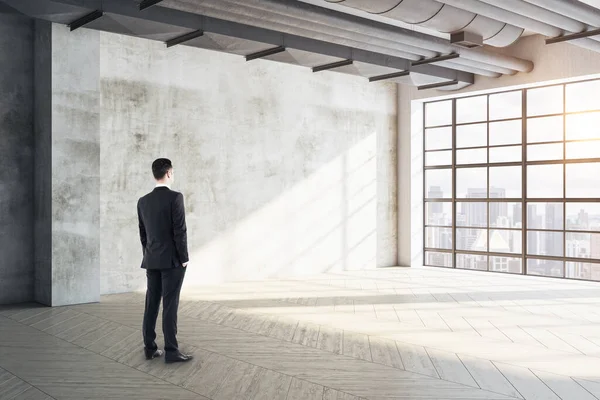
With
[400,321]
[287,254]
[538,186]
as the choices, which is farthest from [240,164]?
[538,186]

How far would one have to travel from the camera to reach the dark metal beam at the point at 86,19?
6996mm

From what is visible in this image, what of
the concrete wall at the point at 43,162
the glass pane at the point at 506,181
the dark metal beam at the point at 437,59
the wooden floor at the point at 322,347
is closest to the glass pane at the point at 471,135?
the glass pane at the point at 506,181

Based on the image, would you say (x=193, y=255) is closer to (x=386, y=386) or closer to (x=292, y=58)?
(x=292, y=58)

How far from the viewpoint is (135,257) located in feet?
31.4

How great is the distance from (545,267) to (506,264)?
82cm

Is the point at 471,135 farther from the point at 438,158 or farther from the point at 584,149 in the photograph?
the point at 584,149

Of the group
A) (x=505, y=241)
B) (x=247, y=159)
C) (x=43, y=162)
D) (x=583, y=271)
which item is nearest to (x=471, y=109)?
(x=505, y=241)

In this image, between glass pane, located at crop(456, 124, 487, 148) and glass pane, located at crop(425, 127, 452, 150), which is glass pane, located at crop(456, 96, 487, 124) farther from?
glass pane, located at crop(425, 127, 452, 150)

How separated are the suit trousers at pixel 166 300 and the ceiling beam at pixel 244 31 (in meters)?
3.45

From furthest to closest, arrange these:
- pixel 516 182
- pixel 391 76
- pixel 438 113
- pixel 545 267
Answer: pixel 438 113, pixel 516 182, pixel 545 267, pixel 391 76

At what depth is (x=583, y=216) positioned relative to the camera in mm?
11156

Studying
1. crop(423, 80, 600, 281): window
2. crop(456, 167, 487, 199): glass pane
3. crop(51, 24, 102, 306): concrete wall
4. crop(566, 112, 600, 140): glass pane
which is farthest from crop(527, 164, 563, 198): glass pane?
crop(51, 24, 102, 306): concrete wall

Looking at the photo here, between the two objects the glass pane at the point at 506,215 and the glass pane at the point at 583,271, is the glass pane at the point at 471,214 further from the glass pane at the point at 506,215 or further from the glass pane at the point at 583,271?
the glass pane at the point at 583,271

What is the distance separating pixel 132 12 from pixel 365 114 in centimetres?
689
